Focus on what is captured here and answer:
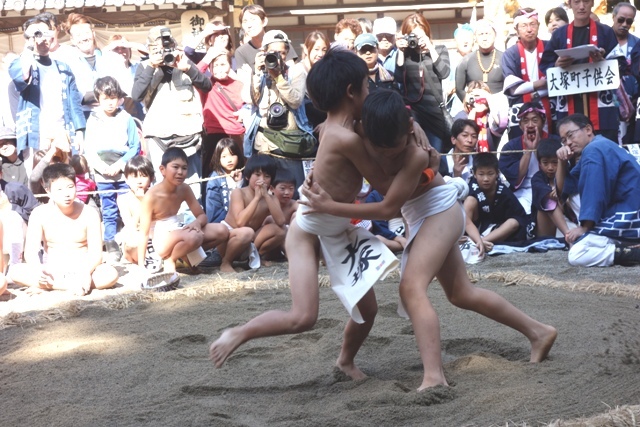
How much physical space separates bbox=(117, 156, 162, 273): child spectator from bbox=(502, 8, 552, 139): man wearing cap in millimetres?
2533

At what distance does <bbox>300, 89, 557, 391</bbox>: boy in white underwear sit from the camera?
2240 millimetres

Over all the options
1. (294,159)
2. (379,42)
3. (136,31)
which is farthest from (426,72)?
(136,31)

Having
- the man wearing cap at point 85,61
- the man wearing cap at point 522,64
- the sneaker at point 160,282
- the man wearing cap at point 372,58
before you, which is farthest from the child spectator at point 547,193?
the man wearing cap at point 85,61

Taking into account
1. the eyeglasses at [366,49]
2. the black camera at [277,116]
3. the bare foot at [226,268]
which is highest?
the eyeglasses at [366,49]

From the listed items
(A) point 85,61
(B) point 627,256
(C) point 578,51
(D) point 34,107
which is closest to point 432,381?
(B) point 627,256

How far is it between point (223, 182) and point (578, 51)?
7.99 ft

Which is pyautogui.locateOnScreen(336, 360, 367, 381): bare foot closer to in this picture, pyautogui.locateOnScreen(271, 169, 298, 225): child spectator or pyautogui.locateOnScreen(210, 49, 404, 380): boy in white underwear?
pyautogui.locateOnScreen(210, 49, 404, 380): boy in white underwear

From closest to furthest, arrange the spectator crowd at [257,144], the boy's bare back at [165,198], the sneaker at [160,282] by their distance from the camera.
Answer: the sneaker at [160,282] < the spectator crowd at [257,144] < the boy's bare back at [165,198]

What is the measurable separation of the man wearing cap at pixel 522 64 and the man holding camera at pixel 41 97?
3092 mm

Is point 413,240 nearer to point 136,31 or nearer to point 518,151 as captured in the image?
point 518,151

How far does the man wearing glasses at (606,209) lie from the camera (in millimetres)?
4422

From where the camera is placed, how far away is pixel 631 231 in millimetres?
4422

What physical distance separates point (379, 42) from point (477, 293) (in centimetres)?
362

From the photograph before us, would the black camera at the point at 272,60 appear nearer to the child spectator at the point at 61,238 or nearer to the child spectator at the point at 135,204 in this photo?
the child spectator at the point at 135,204
